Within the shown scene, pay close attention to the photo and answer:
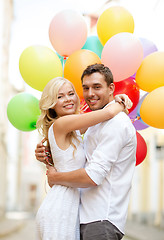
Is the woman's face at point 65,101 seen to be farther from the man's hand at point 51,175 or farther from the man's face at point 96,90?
the man's hand at point 51,175

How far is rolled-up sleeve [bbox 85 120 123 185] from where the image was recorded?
7.10ft

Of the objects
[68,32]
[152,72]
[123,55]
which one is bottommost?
[152,72]

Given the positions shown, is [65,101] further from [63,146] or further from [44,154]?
[44,154]

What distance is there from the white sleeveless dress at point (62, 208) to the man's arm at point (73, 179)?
45mm

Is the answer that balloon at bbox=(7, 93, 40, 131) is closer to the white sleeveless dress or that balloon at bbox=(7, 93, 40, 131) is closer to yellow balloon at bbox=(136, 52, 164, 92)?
the white sleeveless dress

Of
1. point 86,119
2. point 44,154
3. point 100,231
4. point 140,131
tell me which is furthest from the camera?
point 140,131

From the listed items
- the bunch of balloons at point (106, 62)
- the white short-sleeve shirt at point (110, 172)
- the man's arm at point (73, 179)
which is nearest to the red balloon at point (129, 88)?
the bunch of balloons at point (106, 62)

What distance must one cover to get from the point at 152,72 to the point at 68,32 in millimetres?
848

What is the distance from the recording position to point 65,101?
2.51 meters

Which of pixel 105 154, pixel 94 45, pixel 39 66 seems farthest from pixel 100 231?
pixel 94 45

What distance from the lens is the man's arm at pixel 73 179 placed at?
86.3 inches

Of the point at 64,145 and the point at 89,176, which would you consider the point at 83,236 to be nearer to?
the point at 89,176

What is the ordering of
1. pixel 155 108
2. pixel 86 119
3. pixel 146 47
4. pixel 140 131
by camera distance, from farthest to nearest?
pixel 140 131
pixel 146 47
pixel 155 108
pixel 86 119

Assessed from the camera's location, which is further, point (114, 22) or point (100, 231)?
point (114, 22)
